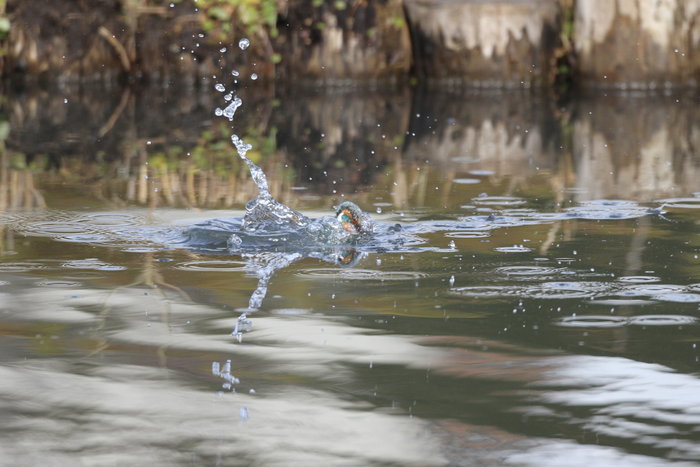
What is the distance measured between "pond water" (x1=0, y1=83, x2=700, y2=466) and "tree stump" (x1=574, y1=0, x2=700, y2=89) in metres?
4.04

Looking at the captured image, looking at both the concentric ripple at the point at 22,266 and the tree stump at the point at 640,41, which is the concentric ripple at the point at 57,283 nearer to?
the concentric ripple at the point at 22,266

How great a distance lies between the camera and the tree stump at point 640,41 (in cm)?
1080

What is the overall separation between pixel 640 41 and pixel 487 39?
51.1 inches

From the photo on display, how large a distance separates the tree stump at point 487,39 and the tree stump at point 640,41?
0.37 meters

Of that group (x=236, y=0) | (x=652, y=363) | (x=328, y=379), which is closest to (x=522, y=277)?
(x=652, y=363)

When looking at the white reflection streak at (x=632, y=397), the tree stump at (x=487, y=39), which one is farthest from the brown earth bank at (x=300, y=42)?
the white reflection streak at (x=632, y=397)

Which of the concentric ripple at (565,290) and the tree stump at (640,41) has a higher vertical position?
the tree stump at (640,41)

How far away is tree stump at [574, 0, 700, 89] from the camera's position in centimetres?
1080

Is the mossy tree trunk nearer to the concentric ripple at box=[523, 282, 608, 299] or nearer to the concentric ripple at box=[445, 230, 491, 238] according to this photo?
the concentric ripple at box=[445, 230, 491, 238]

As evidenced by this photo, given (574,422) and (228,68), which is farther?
(228,68)

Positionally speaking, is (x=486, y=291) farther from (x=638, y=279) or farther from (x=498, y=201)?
(x=498, y=201)

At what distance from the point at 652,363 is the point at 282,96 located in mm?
8504

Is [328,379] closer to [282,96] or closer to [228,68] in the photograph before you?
[282,96]

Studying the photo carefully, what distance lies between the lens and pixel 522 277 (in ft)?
12.6
